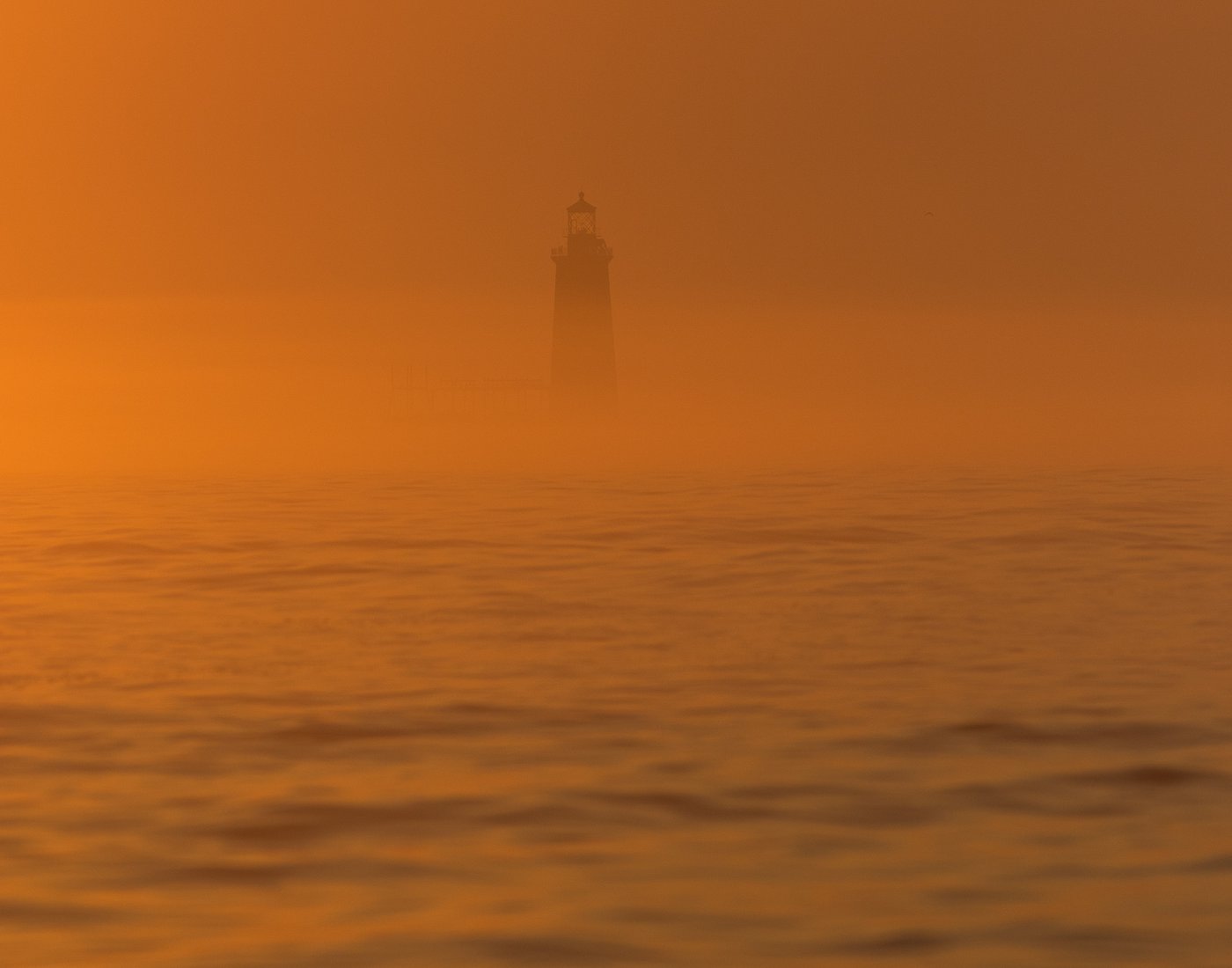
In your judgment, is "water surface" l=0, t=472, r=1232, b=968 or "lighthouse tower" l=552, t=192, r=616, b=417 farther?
"lighthouse tower" l=552, t=192, r=616, b=417

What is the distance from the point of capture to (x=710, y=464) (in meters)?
49.4

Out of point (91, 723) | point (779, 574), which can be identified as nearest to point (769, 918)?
point (91, 723)

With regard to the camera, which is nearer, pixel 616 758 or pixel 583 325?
pixel 616 758

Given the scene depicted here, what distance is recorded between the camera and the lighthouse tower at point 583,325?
72.6m

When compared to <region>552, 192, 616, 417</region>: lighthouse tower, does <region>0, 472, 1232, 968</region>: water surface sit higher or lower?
lower

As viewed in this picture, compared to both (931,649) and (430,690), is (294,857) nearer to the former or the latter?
(430,690)

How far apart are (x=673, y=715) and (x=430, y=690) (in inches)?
79.8

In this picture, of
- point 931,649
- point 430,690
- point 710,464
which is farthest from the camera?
point 710,464

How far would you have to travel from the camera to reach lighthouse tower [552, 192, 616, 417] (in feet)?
238

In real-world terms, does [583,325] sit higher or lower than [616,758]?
higher

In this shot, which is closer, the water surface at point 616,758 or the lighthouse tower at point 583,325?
the water surface at point 616,758

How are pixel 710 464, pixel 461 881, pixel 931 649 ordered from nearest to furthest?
pixel 461 881 < pixel 931 649 < pixel 710 464

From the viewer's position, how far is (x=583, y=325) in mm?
74000

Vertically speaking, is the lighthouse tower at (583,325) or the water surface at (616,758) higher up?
the lighthouse tower at (583,325)
